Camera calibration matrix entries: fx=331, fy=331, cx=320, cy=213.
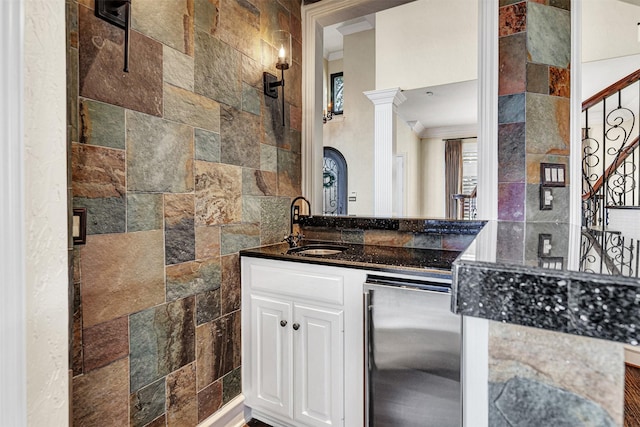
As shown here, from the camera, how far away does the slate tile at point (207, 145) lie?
5.18 feet

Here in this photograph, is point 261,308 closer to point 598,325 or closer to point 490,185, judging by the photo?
point 490,185

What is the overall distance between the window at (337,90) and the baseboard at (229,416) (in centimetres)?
599

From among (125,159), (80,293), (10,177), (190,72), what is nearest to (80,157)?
(125,159)

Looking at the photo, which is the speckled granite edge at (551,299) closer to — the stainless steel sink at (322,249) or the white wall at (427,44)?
the stainless steel sink at (322,249)

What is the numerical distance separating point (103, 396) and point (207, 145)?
1108 millimetres

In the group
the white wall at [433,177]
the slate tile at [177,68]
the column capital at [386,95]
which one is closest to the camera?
the slate tile at [177,68]

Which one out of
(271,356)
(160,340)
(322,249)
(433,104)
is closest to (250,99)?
(322,249)

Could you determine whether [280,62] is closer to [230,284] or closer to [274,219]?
[274,219]

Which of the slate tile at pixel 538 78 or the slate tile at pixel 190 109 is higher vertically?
the slate tile at pixel 538 78

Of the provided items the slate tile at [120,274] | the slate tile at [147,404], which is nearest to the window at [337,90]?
the slate tile at [120,274]

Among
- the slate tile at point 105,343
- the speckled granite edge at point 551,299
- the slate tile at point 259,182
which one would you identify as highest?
the slate tile at point 259,182

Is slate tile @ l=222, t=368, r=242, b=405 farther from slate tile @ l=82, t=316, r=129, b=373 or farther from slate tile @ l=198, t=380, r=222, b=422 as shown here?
slate tile @ l=82, t=316, r=129, b=373

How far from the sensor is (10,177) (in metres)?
0.42

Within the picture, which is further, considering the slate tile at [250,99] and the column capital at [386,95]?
the column capital at [386,95]
